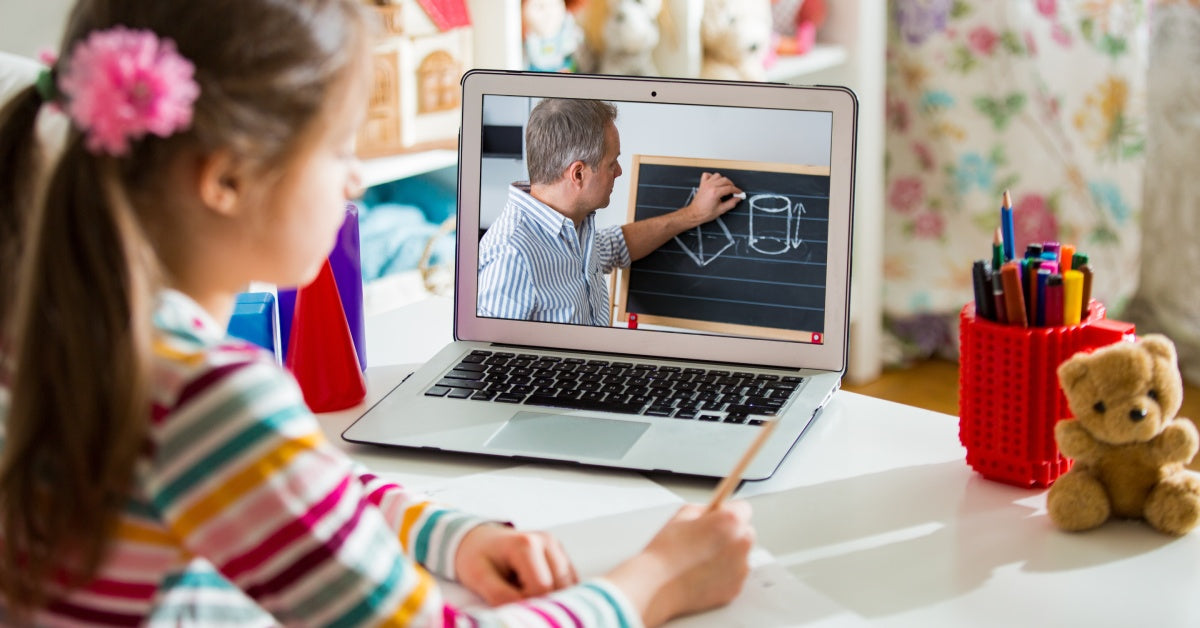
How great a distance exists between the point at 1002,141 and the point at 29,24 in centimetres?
188

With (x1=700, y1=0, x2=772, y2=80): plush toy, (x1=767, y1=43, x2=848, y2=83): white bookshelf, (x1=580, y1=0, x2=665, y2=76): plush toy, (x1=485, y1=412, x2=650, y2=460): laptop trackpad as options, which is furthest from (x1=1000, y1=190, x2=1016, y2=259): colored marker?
(x1=767, y1=43, x2=848, y2=83): white bookshelf

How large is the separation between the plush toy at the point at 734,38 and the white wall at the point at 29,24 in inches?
48.7

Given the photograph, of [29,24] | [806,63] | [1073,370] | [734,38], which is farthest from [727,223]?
[806,63]

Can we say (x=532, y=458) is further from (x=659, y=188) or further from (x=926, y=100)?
(x=926, y=100)

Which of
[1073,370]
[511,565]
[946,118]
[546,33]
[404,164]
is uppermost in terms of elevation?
[546,33]

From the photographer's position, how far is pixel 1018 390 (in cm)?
A: 87

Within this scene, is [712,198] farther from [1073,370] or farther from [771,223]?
[1073,370]

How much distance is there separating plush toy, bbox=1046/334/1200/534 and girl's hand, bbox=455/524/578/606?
0.35 m

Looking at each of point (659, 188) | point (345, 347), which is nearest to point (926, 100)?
point (659, 188)

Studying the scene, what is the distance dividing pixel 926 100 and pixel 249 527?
2.27 metres

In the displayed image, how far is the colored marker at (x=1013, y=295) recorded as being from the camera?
0.85 m

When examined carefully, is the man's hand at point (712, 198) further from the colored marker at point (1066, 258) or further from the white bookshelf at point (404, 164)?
the white bookshelf at point (404, 164)

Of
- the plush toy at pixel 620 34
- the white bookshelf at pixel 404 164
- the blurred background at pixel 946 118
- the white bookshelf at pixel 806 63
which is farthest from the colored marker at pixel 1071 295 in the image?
the white bookshelf at pixel 806 63

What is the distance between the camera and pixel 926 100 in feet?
8.46
